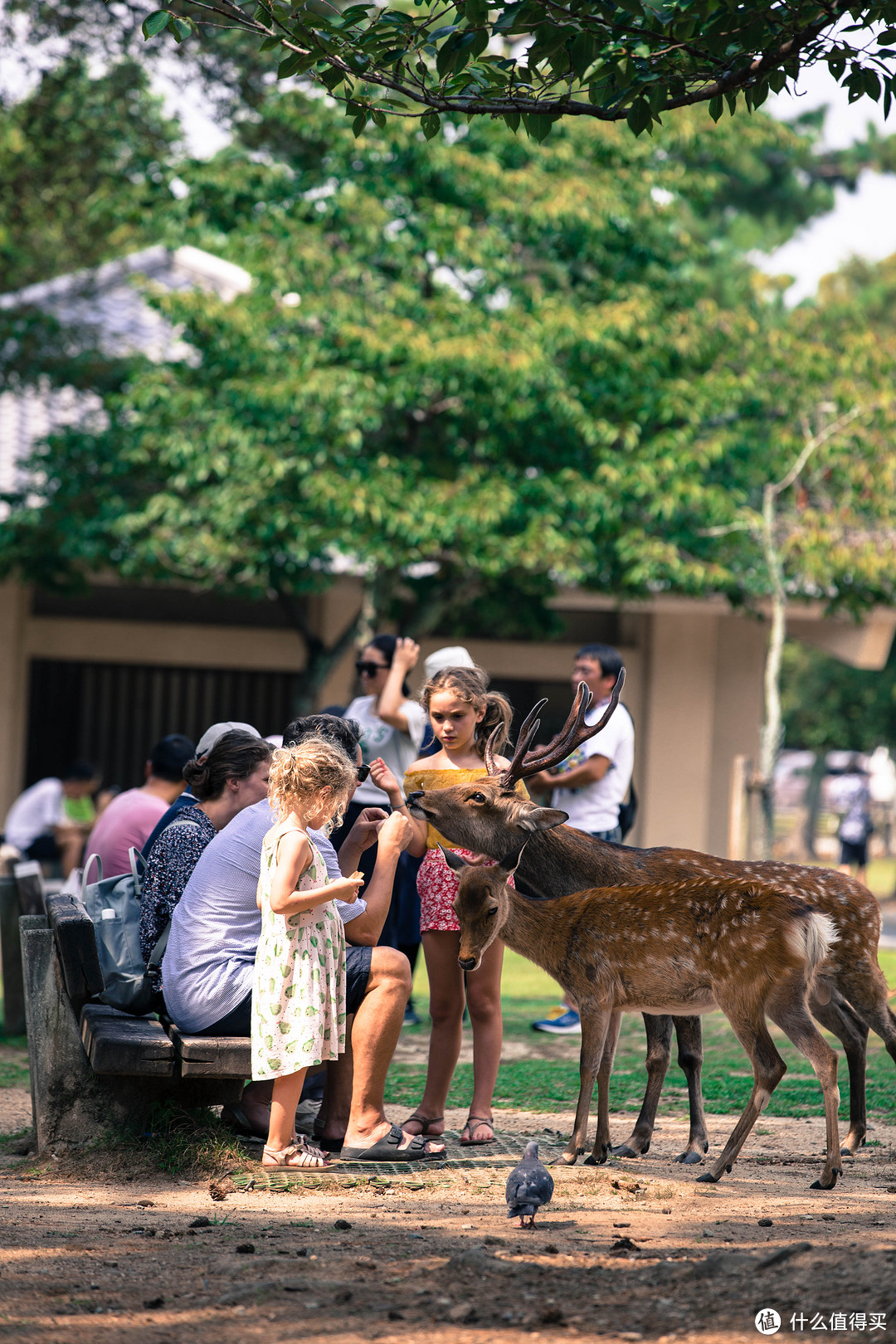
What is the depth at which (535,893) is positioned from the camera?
573cm

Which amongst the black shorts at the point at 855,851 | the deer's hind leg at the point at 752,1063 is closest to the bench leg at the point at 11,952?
the deer's hind leg at the point at 752,1063

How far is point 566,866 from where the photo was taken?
5727 millimetres

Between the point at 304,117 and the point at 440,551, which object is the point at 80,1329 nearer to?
the point at 440,551

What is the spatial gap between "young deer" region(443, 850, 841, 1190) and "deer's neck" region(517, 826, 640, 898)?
274 millimetres

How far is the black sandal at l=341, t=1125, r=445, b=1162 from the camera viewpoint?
16.5ft

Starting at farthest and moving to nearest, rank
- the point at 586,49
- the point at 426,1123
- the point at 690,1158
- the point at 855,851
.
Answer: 1. the point at 855,851
2. the point at 426,1123
3. the point at 690,1158
4. the point at 586,49

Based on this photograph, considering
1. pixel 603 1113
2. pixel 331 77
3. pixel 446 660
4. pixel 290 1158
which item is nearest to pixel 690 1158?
pixel 603 1113

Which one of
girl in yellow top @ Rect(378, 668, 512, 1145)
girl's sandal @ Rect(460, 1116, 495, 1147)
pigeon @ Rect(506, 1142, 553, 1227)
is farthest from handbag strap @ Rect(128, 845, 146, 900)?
pigeon @ Rect(506, 1142, 553, 1227)

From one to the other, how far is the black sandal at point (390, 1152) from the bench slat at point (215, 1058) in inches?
20.9

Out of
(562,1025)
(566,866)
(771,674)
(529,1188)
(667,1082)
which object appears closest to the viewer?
(529,1188)

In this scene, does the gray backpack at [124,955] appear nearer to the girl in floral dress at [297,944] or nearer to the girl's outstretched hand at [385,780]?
the girl in floral dress at [297,944]

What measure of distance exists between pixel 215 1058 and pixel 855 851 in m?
16.9

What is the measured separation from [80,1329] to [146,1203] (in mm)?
1217

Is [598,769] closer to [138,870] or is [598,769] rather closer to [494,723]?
[494,723]
